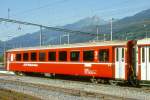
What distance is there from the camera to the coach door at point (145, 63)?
24.2 metres

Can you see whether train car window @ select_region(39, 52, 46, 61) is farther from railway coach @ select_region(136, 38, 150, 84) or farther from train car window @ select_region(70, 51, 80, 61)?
railway coach @ select_region(136, 38, 150, 84)

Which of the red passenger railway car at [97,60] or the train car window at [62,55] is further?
the train car window at [62,55]

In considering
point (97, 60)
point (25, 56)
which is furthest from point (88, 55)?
point (25, 56)

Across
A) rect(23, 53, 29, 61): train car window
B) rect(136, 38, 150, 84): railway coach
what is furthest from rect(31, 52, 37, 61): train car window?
rect(136, 38, 150, 84): railway coach

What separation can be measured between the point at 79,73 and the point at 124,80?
215 inches

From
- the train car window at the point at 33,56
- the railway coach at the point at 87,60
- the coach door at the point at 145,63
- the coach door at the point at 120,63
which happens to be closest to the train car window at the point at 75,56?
the railway coach at the point at 87,60

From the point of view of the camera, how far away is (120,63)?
26609 millimetres

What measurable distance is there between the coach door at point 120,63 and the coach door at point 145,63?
1.92 meters

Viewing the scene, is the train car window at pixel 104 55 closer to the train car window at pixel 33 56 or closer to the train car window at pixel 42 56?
the train car window at pixel 42 56

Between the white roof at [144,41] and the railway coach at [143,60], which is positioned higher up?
the white roof at [144,41]

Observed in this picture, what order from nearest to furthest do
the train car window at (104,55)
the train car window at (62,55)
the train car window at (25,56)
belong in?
1. the train car window at (104,55)
2. the train car window at (62,55)
3. the train car window at (25,56)

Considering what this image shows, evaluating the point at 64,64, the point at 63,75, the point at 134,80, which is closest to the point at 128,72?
the point at 134,80

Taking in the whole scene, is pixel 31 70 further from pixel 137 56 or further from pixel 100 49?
pixel 137 56

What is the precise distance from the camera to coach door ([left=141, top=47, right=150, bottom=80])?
24.2m
